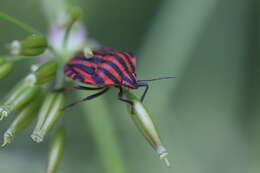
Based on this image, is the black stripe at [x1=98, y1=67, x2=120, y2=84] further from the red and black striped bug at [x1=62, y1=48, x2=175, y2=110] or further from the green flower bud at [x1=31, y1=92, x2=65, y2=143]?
the green flower bud at [x1=31, y1=92, x2=65, y2=143]

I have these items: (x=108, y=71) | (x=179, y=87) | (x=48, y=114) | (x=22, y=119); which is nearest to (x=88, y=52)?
(x=108, y=71)

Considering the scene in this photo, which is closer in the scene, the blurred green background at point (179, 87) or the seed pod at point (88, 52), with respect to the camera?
the seed pod at point (88, 52)

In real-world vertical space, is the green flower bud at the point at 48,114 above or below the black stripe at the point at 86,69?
below

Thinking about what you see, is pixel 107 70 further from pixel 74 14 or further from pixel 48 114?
pixel 74 14

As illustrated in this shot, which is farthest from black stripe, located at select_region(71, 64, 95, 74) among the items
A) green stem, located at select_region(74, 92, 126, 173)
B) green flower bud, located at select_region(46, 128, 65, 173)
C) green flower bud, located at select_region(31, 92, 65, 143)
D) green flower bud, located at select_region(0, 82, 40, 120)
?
green stem, located at select_region(74, 92, 126, 173)

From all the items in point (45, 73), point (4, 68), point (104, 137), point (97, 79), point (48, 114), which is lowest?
point (104, 137)

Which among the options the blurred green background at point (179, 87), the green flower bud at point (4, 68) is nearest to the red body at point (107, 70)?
the green flower bud at point (4, 68)

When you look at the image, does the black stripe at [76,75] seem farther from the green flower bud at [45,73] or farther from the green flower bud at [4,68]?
the green flower bud at [4,68]
